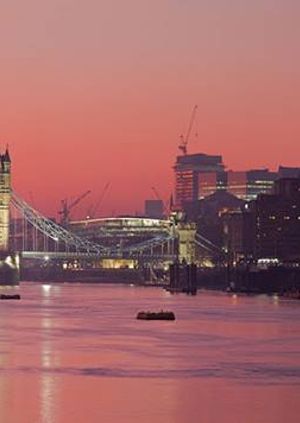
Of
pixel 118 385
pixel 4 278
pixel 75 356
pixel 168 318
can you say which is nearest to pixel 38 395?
pixel 118 385

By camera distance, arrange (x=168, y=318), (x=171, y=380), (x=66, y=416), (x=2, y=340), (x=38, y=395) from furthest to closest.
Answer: (x=168, y=318)
(x=2, y=340)
(x=171, y=380)
(x=38, y=395)
(x=66, y=416)

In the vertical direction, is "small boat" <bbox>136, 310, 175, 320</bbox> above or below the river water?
above

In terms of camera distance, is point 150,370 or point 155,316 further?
point 155,316

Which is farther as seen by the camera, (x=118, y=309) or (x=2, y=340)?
(x=118, y=309)

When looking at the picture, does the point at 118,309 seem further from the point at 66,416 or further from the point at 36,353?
the point at 66,416

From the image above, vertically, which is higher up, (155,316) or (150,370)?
(155,316)

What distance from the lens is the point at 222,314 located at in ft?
335

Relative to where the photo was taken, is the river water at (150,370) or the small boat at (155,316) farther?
the small boat at (155,316)

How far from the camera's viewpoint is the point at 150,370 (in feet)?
182

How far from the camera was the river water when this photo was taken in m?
43.9

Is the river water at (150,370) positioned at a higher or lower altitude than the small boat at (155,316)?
lower

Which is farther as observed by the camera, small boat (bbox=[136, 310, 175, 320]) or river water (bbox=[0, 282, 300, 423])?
small boat (bbox=[136, 310, 175, 320])

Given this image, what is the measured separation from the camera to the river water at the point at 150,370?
43875 mm

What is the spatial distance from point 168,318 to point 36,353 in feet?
100
